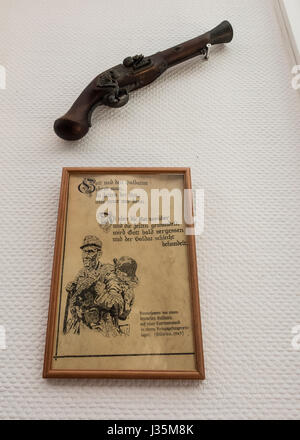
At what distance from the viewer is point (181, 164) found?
2.22 ft

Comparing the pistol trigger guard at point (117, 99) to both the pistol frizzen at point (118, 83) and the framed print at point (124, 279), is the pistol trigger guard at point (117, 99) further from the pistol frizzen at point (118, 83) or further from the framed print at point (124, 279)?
the framed print at point (124, 279)

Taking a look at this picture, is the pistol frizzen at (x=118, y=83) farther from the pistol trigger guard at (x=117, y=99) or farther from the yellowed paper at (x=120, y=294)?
the yellowed paper at (x=120, y=294)

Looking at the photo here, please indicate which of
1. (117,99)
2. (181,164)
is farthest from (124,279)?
(117,99)

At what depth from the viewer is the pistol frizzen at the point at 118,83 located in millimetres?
665

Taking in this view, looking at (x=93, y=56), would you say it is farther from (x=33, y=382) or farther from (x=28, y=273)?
(x=33, y=382)

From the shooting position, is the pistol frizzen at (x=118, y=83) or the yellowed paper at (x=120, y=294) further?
the pistol frizzen at (x=118, y=83)

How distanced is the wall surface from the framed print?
0.12ft

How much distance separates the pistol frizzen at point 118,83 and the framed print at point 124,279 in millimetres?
113

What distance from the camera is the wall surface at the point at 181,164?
0.50 metres

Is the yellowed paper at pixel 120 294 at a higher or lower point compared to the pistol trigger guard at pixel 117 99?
lower

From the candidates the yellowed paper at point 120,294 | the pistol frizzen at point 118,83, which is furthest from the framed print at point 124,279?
the pistol frizzen at point 118,83

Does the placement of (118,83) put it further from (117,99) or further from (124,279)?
(124,279)

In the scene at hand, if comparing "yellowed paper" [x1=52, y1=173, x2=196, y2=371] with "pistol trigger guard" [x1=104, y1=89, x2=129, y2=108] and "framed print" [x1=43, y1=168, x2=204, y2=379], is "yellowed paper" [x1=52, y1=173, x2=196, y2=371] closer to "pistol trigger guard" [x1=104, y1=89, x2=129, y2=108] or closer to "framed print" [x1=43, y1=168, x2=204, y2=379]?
"framed print" [x1=43, y1=168, x2=204, y2=379]

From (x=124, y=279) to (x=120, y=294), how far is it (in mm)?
28
